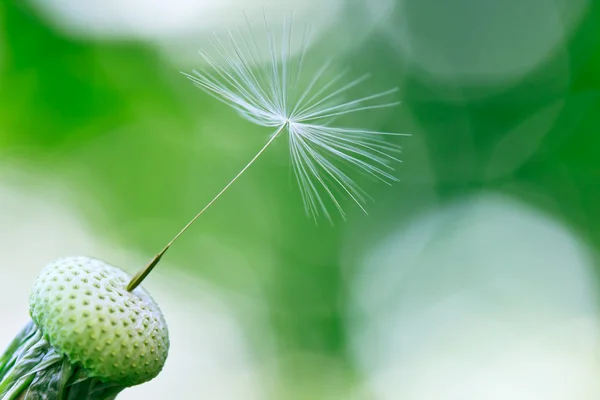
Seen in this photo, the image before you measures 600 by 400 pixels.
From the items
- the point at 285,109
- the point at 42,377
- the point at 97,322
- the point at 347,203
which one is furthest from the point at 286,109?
the point at 347,203

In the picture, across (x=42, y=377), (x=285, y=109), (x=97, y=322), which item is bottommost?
(x=42, y=377)

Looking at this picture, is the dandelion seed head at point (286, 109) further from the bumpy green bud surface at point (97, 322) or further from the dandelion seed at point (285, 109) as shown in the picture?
the bumpy green bud surface at point (97, 322)

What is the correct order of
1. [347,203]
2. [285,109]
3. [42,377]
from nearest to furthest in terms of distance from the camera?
1. [42,377]
2. [285,109]
3. [347,203]

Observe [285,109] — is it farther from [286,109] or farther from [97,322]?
[97,322]

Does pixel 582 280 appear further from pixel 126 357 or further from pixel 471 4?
pixel 126 357

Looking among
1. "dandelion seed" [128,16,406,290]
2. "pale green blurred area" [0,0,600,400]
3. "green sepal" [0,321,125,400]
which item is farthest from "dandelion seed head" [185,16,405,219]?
"pale green blurred area" [0,0,600,400]

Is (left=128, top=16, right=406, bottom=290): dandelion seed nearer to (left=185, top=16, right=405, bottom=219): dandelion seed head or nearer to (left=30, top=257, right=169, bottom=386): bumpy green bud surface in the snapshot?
(left=185, top=16, right=405, bottom=219): dandelion seed head

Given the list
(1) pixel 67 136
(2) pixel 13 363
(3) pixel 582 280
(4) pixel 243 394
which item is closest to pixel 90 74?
(1) pixel 67 136

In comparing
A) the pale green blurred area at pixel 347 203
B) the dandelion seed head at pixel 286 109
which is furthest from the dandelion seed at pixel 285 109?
the pale green blurred area at pixel 347 203

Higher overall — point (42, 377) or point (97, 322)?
point (97, 322)
